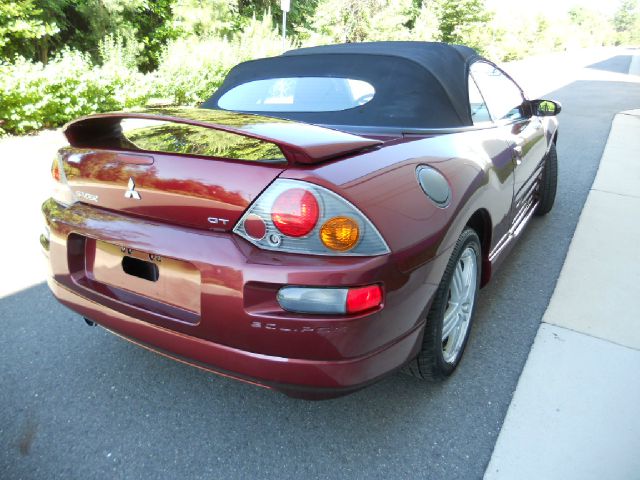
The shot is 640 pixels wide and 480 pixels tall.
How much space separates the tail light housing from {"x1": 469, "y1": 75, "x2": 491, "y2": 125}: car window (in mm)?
1468

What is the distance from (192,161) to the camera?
168cm

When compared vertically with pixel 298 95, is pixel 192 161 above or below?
below

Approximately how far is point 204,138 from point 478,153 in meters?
1.35

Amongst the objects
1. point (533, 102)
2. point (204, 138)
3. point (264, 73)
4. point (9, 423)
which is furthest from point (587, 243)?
point (9, 423)

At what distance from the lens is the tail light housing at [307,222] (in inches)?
60.7

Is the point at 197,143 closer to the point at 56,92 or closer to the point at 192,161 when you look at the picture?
the point at 192,161

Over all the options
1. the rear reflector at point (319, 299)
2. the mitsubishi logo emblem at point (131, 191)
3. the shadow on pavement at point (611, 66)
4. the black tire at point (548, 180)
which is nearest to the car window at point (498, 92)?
the black tire at point (548, 180)

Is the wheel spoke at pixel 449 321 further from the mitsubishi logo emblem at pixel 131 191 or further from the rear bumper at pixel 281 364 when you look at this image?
the mitsubishi logo emblem at pixel 131 191

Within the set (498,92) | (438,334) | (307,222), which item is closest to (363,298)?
(307,222)

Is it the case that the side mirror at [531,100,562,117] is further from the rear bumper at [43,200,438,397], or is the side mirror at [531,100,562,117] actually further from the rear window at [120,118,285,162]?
the rear window at [120,118,285,162]

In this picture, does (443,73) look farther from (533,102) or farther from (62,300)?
(62,300)

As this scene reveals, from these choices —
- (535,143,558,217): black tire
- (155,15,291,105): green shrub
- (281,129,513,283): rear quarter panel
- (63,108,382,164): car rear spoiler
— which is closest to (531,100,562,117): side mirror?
(535,143,558,217): black tire

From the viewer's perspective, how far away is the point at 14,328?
2.71m

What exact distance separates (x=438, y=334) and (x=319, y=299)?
735 mm
